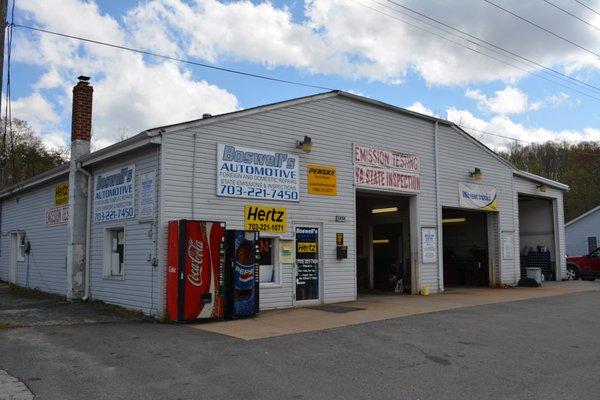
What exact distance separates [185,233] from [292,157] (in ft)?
14.0

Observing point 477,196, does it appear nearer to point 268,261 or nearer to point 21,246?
point 268,261

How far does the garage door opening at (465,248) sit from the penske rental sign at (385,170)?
5682 mm

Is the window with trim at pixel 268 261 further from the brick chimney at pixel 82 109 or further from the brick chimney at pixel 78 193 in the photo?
the brick chimney at pixel 82 109

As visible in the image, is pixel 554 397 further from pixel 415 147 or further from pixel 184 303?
pixel 415 147

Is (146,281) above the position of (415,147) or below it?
below

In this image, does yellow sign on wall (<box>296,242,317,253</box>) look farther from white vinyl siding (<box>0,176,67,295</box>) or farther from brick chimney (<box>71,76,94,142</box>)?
white vinyl siding (<box>0,176,67,295</box>)

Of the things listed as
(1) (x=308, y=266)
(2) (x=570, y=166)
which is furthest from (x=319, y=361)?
(2) (x=570, y=166)

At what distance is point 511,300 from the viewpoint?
16.3 m

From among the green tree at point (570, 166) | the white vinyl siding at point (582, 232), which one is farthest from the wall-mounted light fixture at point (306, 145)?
the green tree at point (570, 166)

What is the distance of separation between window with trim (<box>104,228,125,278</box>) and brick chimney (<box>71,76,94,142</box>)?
10.00 feet

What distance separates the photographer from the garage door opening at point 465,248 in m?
22.4

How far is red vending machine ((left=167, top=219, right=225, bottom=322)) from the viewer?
11.7 m

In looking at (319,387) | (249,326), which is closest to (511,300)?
(249,326)

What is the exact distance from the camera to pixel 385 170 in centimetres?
1733
